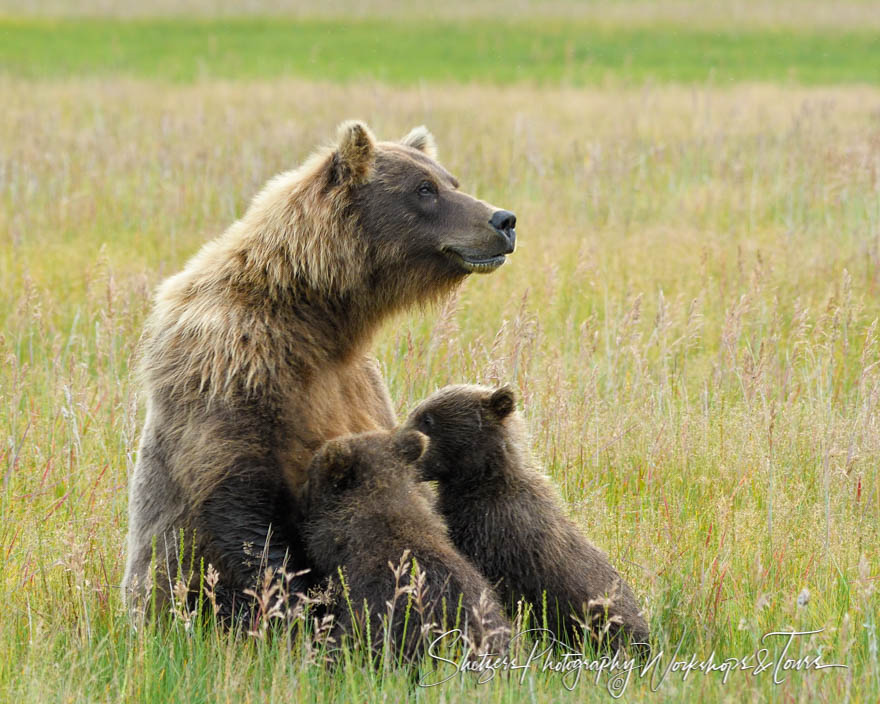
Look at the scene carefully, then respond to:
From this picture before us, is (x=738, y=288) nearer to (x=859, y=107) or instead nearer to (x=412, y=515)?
(x=412, y=515)

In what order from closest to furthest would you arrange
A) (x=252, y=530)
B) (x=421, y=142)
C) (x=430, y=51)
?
(x=252, y=530) < (x=421, y=142) < (x=430, y=51)

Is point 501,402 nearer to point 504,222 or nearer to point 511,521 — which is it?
point 511,521

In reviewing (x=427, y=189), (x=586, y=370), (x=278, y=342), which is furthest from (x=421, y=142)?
(x=586, y=370)

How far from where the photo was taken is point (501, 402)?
195 inches

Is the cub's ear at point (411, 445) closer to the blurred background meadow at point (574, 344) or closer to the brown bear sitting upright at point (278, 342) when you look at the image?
the brown bear sitting upright at point (278, 342)

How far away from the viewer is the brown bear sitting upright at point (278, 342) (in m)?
4.31

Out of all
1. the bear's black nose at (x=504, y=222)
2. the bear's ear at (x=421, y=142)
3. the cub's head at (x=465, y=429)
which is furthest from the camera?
the bear's ear at (x=421, y=142)

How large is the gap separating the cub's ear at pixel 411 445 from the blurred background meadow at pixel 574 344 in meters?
0.84

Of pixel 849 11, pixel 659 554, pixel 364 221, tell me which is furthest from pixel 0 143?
pixel 849 11

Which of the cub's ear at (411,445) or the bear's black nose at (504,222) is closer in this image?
the cub's ear at (411,445)

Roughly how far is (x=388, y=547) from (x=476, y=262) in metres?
1.47

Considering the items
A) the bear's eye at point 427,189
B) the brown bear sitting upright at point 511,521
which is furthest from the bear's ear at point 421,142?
the brown bear sitting upright at point 511,521

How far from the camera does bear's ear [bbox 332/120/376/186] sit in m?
4.90

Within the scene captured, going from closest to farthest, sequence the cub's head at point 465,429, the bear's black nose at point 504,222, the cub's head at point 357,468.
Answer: the cub's head at point 357,468, the cub's head at point 465,429, the bear's black nose at point 504,222
